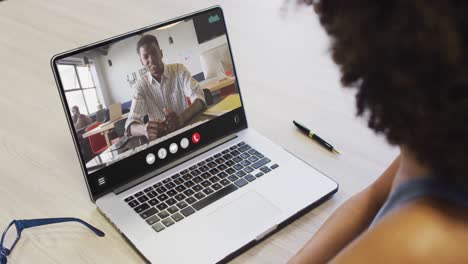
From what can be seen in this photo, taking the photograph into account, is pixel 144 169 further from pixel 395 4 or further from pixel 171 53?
pixel 395 4

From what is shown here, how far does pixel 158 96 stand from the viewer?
89 centimetres

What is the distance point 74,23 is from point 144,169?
72 centimetres

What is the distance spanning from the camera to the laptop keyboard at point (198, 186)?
2.69 feet

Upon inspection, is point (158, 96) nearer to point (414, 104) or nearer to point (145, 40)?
point (145, 40)

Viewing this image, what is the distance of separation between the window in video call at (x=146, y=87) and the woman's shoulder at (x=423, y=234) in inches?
19.4

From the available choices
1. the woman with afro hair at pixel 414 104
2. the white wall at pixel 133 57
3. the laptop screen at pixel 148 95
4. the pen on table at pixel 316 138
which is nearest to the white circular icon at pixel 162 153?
the laptop screen at pixel 148 95

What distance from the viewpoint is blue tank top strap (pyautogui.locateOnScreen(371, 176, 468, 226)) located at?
469mm

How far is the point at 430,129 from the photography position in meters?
0.44

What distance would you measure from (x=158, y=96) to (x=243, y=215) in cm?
25

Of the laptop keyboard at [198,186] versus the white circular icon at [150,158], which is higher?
the white circular icon at [150,158]

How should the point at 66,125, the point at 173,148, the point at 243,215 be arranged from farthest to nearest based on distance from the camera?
the point at 66,125 < the point at 173,148 < the point at 243,215

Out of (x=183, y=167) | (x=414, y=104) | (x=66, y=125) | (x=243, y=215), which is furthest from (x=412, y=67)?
(x=66, y=125)

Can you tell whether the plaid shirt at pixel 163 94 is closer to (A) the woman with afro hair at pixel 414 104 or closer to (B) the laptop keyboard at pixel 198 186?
(B) the laptop keyboard at pixel 198 186

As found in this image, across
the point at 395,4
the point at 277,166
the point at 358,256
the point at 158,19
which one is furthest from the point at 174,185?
the point at 158,19
